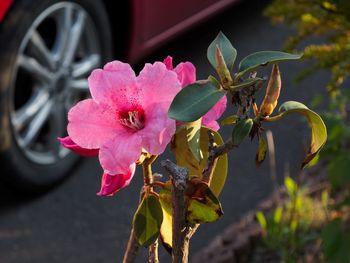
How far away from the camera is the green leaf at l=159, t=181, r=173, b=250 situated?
1.43 metres

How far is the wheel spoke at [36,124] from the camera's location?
446cm

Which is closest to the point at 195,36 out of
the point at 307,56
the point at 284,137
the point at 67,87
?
the point at 284,137

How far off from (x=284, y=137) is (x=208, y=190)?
13.2ft

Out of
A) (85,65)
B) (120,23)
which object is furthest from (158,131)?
(120,23)

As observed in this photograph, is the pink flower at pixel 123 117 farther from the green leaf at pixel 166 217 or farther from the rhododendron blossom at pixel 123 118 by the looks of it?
the green leaf at pixel 166 217

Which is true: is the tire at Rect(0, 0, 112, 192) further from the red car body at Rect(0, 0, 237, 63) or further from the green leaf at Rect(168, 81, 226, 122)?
the green leaf at Rect(168, 81, 226, 122)

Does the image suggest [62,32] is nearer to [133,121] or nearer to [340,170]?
[340,170]

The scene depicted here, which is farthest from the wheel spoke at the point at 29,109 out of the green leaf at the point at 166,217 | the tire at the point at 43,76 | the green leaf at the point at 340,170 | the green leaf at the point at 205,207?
the green leaf at the point at 205,207

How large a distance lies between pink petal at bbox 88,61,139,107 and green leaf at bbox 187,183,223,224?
0.16 metres

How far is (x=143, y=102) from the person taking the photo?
52.4 inches

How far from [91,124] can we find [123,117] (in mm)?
49

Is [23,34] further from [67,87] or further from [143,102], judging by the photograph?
[143,102]

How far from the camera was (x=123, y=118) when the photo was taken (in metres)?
1.35

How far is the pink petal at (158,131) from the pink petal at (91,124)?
0.05 m
